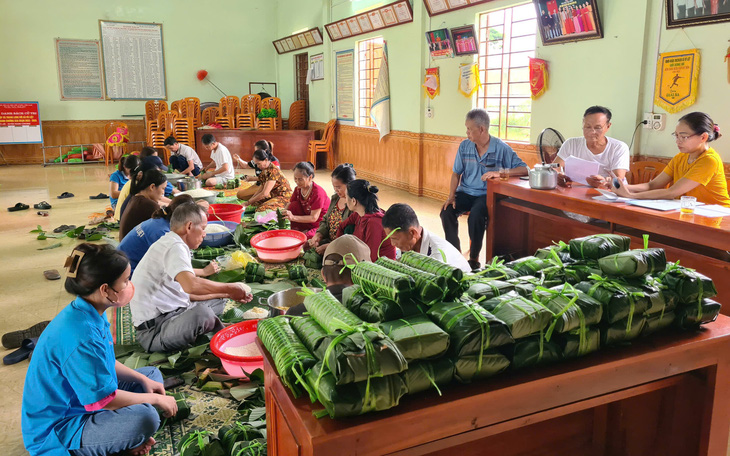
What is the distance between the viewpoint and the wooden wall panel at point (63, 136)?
13.0 meters

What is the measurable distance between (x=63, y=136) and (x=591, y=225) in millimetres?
13584

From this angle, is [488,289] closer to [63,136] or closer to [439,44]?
[439,44]

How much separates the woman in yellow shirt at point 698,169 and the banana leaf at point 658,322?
199 centimetres

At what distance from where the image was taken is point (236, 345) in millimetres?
3012

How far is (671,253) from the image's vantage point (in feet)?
9.84

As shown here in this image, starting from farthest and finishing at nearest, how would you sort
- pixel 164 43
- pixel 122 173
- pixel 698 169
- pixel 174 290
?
1. pixel 164 43
2. pixel 122 173
3. pixel 698 169
4. pixel 174 290

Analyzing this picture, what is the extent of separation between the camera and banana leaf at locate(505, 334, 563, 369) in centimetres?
148

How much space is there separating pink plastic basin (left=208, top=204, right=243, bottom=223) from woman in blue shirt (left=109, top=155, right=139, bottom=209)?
0.95m

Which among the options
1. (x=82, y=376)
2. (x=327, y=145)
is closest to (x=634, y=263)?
(x=82, y=376)

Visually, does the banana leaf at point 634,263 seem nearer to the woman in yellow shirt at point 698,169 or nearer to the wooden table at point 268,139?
the woman in yellow shirt at point 698,169

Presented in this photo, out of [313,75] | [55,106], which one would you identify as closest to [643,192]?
[313,75]

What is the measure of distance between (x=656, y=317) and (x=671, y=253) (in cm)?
156

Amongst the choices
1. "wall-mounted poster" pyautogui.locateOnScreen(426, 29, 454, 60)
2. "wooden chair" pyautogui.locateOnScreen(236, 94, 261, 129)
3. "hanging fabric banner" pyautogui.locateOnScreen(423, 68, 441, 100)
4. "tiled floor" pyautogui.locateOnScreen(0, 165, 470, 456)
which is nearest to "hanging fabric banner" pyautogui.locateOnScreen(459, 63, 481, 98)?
"wall-mounted poster" pyautogui.locateOnScreen(426, 29, 454, 60)

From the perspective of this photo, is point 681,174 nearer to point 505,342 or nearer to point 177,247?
point 505,342
